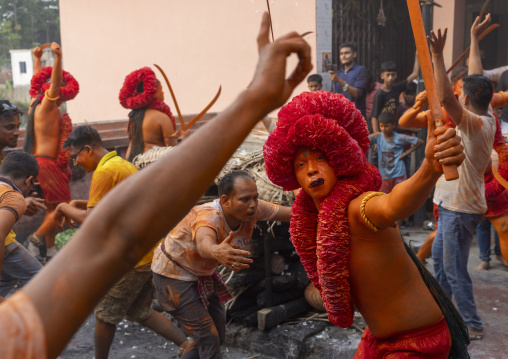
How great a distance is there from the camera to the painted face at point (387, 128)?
7475 mm

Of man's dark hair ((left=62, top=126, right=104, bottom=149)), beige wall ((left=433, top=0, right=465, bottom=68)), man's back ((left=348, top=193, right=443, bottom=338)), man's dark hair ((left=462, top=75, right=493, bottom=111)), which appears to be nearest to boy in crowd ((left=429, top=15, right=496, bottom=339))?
man's dark hair ((left=462, top=75, right=493, bottom=111))

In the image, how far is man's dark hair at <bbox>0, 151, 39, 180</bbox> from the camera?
170 inches

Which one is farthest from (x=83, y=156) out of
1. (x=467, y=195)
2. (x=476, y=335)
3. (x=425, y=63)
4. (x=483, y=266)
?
(x=483, y=266)

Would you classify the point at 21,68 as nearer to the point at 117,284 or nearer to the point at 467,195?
the point at 117,284

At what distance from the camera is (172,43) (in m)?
12.6

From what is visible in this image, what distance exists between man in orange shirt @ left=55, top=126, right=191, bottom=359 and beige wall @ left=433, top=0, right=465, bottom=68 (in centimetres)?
699

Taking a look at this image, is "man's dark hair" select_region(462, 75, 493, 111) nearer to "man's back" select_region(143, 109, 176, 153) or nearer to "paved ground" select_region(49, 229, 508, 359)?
"paved ground" select_region(49, 229, 508, 359)

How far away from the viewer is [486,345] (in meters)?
4.66

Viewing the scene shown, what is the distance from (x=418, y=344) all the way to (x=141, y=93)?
4938 mm

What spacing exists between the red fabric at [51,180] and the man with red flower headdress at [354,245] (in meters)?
5.18

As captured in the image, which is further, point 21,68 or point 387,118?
point 21,68

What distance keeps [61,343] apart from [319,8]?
27.5 ft

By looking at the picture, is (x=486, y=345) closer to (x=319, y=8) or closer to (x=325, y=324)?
(x=325, y=324)

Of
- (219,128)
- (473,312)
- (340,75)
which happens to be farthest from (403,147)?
(219,128)
